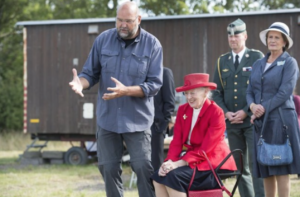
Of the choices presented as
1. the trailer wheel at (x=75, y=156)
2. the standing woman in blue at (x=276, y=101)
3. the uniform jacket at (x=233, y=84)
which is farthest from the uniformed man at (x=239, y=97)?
the trailer wheel at (x=75, y=156)

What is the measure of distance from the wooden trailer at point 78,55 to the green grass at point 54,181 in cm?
107

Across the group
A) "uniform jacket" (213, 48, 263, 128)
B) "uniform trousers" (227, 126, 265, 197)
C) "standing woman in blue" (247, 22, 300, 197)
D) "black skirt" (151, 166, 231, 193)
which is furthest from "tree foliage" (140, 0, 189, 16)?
"black skirt" (151, 166, 231, 193)

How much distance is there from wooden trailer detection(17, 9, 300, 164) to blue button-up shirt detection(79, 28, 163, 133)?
723cm

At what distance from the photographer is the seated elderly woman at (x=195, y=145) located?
473 cm

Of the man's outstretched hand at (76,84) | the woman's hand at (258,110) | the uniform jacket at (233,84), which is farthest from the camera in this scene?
the uniform jacket at (233,84)

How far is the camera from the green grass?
791 centimetres

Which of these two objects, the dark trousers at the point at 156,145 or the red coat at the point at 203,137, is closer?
the red coat at the point at 203,137

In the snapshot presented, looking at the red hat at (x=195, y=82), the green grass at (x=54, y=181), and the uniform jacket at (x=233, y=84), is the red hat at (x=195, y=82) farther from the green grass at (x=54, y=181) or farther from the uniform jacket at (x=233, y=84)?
Answer: the green grass at (x=54, y=181)

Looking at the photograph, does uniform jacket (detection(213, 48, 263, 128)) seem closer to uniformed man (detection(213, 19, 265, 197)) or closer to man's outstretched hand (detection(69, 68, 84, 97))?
uniformed man (detection(213, 19, 265, 197))

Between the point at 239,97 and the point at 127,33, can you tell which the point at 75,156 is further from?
the point at 127,33

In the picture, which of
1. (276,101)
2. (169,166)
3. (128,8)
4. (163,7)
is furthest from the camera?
(163,7)

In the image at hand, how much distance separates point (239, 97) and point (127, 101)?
145 cm

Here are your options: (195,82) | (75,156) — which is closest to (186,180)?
(195,82)

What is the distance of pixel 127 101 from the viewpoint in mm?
5027
